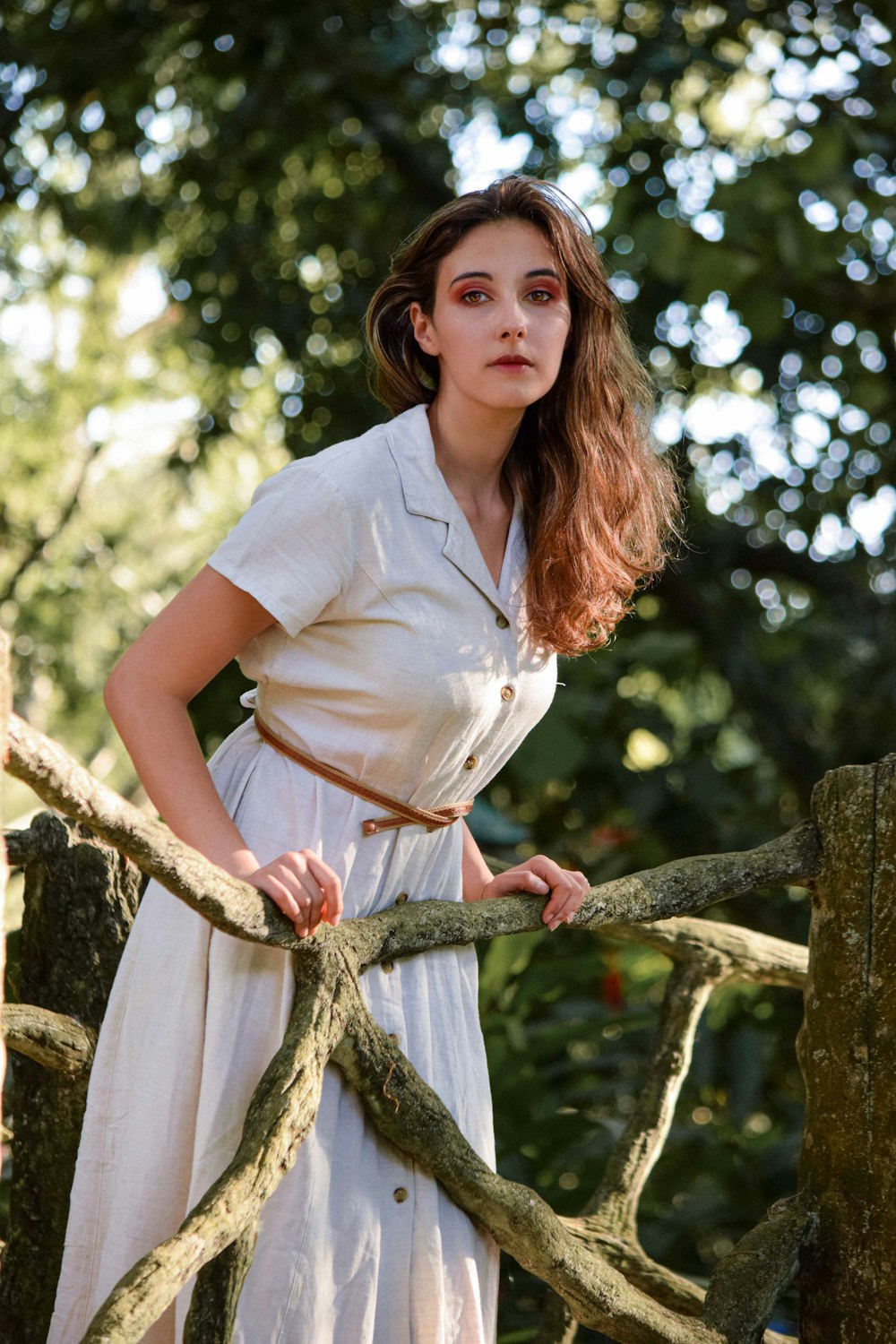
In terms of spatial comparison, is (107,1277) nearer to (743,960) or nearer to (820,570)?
(743,960)

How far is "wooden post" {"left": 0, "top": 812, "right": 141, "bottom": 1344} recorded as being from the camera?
168 centimetres

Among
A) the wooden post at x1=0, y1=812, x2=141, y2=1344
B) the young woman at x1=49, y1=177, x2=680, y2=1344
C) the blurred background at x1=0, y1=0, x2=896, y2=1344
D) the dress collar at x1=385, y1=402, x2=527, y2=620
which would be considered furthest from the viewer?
the blurred background at x1=0, y1=0, x2=896, y2=1344

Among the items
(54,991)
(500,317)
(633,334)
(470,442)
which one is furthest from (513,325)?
(633,334)

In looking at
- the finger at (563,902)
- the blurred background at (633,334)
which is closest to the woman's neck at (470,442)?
the finger at (563,902)

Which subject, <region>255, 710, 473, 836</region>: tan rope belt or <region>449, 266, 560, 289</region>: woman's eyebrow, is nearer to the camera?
<region>255, 710, 473, 836</region>: tan rope belt

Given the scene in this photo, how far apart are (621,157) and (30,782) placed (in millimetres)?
3237

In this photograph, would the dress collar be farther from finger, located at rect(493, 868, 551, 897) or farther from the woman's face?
finger, located at rect(493, 868, 551, 897)

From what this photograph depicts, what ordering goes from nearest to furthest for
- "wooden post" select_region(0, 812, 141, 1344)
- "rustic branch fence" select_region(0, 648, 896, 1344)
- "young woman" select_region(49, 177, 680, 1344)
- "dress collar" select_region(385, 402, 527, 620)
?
1. "rustic branch fence" select_region(0, 648, 896, 1344)
2. "young woman" select_region(49, 177, 680, 1344)
3. "dress collar" select_region(385, 402, 527, 620)
4. "wooden post" select_region(0, 812, 141, 1344)

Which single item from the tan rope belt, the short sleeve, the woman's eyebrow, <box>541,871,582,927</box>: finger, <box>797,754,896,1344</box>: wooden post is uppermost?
the woman's eyebrow

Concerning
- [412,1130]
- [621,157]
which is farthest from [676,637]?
[412,1130]

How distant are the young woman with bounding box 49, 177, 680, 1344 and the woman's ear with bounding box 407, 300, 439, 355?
4cm

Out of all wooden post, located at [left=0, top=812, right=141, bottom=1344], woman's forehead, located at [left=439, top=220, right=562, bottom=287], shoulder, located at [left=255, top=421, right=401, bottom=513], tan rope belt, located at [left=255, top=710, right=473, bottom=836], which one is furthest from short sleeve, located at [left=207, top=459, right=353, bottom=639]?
wooden post, located at [left=0, top=812, right=141, bottom=1344]

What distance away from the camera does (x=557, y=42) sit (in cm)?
481

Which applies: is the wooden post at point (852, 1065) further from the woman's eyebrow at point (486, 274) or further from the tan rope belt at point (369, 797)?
the woman's eyebrow at point (486, 274)
